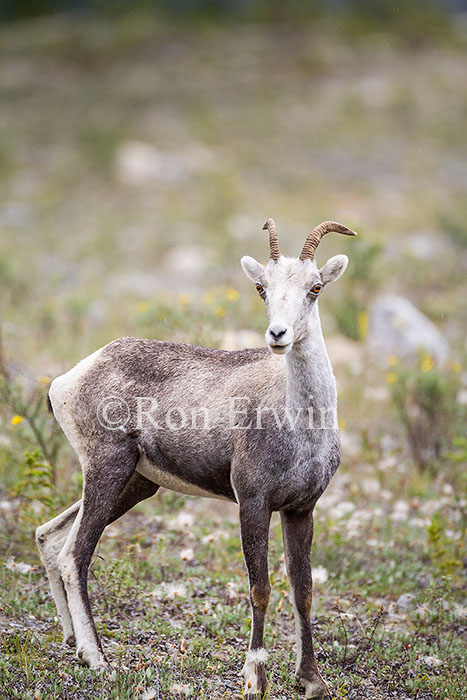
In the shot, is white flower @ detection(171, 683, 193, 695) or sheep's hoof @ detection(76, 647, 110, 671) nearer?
white flower @ detection(171, 683, 193, 695)

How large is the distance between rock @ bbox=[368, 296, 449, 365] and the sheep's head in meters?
5.47

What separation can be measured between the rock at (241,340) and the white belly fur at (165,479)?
353cm

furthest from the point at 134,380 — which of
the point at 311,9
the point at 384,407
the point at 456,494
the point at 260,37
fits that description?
the point at 311,9

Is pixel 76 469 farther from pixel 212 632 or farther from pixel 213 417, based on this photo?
pixel 213 417

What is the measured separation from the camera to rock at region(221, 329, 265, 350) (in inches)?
323

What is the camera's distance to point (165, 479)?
4.57 m

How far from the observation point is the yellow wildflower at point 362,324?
32.1 ft

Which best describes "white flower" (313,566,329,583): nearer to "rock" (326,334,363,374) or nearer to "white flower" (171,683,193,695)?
"white flower" (171,683,193,695)

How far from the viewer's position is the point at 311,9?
4484cm

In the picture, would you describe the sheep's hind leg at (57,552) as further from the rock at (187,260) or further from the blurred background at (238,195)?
the rock at (187,260)

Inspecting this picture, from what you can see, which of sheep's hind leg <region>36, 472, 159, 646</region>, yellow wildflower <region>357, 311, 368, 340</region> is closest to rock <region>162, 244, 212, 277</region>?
yellow wildflower <region>357, 311, 368, 340</region>

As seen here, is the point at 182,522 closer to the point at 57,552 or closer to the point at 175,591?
the point at 175,591

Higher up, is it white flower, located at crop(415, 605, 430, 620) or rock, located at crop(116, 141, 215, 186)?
rock, located at crop(116, 141, 215, 186)

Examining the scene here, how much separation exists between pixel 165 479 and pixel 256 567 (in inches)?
28.6
